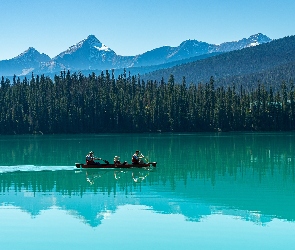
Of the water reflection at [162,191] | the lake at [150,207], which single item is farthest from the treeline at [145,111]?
the water reflection at [162,191]

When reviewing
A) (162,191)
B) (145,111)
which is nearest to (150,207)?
(162,191)

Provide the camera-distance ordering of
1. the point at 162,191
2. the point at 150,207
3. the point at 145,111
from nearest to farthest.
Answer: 1. the point at 150,207
2. the point at 162,191
3. the point at 145,111

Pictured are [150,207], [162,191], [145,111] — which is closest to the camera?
[150,207]

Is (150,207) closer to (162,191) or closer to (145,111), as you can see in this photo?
(162,191)

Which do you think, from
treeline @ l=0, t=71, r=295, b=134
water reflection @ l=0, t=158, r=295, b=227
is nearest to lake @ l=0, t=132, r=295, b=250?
water reflection @ l=0, t=158, r=295, b=227

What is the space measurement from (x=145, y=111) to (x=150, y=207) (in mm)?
118839

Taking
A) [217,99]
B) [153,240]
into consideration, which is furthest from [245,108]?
[153,240]

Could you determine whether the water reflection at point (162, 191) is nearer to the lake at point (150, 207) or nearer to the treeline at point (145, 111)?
the lake at point (150, 207)

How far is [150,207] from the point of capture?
1215 inches

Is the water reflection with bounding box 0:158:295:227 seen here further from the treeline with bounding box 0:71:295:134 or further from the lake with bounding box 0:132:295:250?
the treeline with bounding box 0:71:295:134

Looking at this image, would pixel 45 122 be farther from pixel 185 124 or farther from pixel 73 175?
pixel 73 175

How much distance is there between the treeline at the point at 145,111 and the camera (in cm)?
14762

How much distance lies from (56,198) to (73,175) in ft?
38.9

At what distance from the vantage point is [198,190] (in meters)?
37.3
